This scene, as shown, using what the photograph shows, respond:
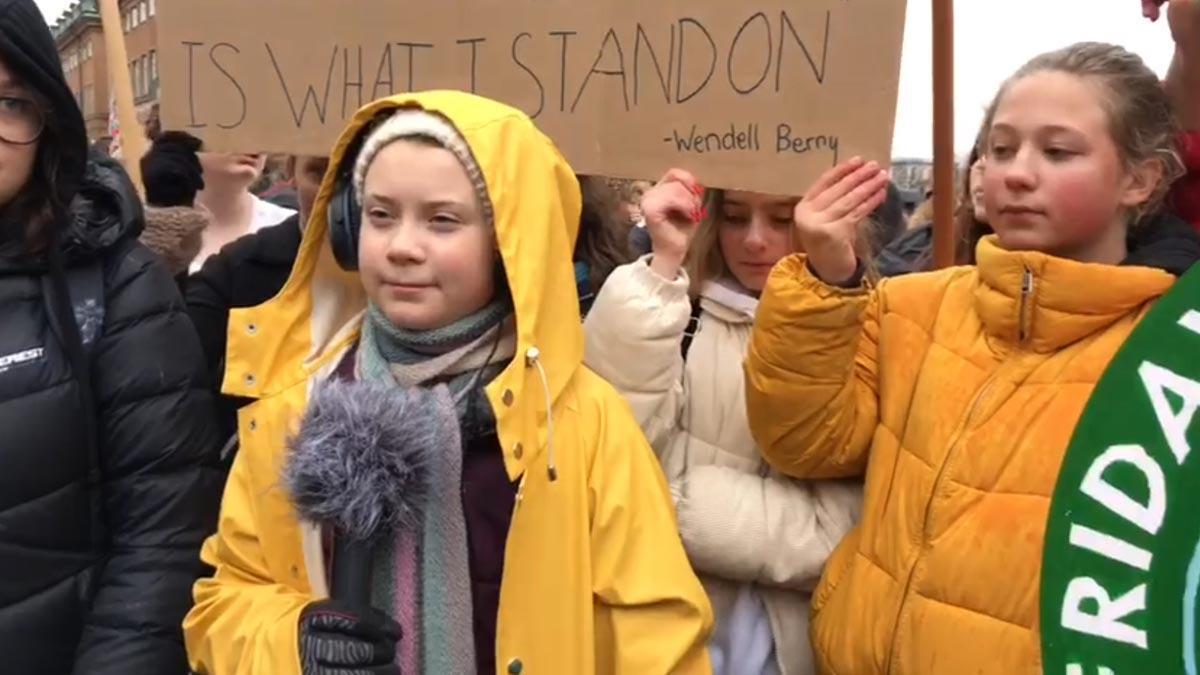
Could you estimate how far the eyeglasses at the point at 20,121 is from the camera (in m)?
1.99

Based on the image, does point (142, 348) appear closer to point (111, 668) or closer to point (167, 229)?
point (111, 668)

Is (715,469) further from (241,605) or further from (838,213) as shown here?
(241,605)

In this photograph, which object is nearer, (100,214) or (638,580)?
(638,580)

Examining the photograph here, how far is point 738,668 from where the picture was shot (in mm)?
2207

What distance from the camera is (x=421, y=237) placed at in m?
1.85

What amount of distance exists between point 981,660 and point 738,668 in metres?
0.52

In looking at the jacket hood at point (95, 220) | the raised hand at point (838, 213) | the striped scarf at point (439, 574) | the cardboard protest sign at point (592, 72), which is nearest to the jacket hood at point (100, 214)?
the jacket hood at point (95, 220)

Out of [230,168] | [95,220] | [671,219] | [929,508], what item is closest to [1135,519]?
[929,508]

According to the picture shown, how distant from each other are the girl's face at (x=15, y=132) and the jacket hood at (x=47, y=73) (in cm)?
2

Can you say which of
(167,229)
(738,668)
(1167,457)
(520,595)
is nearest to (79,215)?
(167,229)

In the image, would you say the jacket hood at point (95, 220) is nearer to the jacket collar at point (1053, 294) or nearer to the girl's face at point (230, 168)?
the jacket collar at point (1053, 294)

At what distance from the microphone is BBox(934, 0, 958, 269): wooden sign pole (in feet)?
3.82

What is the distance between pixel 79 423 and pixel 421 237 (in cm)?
66

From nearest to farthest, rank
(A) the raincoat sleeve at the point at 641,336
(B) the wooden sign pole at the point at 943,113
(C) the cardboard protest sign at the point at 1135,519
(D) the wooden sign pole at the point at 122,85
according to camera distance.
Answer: (C) the cardboard protest sign at the point at 1135,519, (A) the raincoat sleeve at the point at 641,336, (B) the wooden sign pole at the point at 943,113, (D) the wooden sign pole at the point at 122,85
